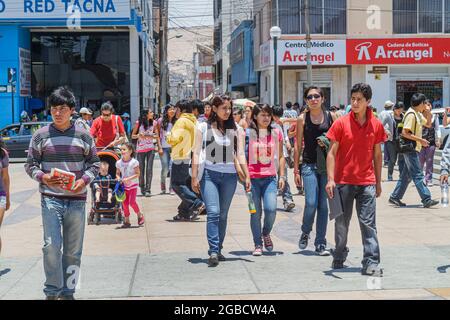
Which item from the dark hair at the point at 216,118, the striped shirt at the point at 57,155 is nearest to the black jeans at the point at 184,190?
the dark hair at the point at 216,118

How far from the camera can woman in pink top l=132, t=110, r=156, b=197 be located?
13875 millimetres

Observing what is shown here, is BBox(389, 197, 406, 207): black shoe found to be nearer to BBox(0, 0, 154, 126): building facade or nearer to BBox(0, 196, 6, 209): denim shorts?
BBox(0, 196, 6, 209): denim shorts

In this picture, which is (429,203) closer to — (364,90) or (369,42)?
(364,90)

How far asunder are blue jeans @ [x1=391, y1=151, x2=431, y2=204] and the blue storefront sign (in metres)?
22.4

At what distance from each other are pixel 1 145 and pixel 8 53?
27.2 meters

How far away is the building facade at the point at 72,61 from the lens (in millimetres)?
32781

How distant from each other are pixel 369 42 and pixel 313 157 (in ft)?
83.2

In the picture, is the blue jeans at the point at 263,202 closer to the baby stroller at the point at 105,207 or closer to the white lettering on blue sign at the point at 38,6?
the baby stroller at the point at 105,207

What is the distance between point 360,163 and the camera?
7.18 meters

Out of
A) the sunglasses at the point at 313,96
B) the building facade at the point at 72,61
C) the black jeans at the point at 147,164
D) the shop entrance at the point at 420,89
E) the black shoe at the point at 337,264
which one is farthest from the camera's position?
the shop entrance at the point at 420,89

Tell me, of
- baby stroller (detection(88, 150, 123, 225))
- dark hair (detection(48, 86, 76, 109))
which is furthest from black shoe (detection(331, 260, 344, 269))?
baby stroller (detection(88, 150, 123, 225))

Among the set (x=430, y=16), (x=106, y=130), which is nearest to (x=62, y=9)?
(x=430, y=16)

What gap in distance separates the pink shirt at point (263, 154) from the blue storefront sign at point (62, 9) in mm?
25004
